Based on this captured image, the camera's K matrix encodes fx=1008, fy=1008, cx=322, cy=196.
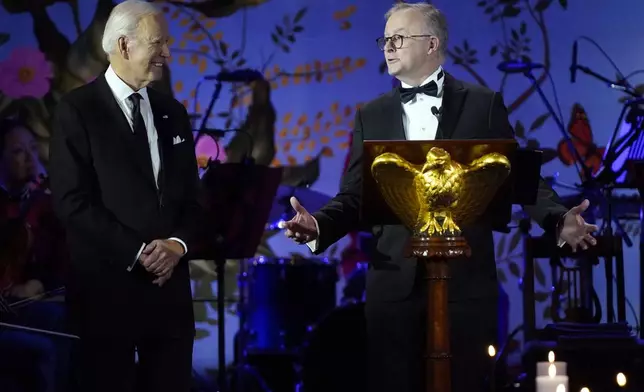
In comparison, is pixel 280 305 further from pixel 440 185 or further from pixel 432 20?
pixel 440 185

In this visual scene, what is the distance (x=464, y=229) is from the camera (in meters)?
2.75

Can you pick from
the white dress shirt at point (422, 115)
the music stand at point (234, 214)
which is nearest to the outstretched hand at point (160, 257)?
the white dress shirt at point (422, 115)

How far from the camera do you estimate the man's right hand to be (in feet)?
8.31

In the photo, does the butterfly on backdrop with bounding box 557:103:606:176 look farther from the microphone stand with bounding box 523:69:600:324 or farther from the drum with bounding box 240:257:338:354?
the drum with bounding box 240:257:338:354

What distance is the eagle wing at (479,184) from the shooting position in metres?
2.29

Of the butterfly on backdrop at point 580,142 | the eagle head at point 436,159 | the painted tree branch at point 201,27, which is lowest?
the eagle head at point 436,159

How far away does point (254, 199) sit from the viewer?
428 centimetres

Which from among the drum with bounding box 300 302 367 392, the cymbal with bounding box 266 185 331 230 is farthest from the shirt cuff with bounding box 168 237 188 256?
the cymbal with bounding box 266 185 331 230

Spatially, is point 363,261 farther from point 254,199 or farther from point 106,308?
point 106,308

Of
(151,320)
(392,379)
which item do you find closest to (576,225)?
(392,379)

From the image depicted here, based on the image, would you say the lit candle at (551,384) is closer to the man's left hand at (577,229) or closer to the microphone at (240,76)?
the man's left hand at (577,229)

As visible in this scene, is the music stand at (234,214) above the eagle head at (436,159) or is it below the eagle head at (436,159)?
above

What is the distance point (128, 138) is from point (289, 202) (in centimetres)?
230

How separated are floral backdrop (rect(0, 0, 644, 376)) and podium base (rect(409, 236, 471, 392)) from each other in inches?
138
